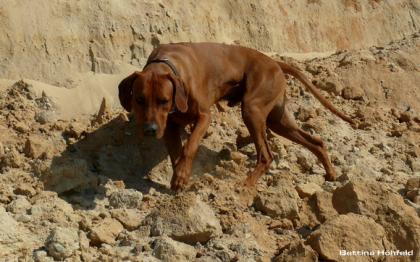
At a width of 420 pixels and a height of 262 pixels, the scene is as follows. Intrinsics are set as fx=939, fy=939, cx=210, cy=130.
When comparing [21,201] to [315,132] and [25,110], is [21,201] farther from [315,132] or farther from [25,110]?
[315,132]

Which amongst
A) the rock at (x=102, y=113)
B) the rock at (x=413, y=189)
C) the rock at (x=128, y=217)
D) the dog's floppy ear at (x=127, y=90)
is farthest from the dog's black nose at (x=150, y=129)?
the rock at (x=413, y=189)

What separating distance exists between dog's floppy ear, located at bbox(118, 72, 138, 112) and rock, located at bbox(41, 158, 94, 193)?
0.68m

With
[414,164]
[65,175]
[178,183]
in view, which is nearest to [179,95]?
[178,183]

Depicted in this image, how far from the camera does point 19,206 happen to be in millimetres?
7434

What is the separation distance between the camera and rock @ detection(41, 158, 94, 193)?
7.96m

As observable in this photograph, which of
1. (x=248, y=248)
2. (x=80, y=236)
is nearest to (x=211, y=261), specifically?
(x=248, y=248)

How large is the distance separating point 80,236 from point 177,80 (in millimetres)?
2024

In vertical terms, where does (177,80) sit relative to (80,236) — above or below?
above

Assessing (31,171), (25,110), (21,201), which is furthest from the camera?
(25,110)

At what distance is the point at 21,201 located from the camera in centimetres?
752

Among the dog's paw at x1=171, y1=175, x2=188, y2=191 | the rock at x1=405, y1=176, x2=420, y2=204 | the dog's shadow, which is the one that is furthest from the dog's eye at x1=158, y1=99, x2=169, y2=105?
the rock at x1=405, y1=176, x2=420, y2=204

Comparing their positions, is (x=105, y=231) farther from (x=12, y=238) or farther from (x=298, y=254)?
(x=298, y=254)

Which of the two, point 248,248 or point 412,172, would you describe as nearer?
point 248,248

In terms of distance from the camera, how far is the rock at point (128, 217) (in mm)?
7311
